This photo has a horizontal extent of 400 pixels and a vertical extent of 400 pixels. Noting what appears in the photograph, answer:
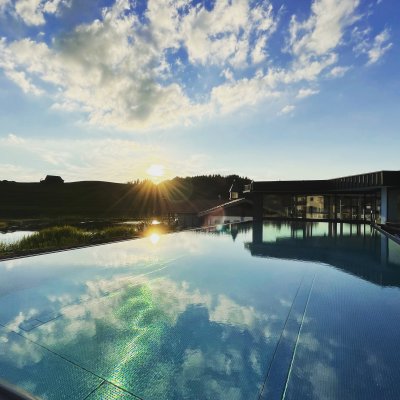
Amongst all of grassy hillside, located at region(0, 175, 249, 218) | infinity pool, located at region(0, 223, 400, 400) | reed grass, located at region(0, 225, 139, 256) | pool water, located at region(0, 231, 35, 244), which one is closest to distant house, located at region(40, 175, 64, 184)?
grassy hillside, located at region(0, 175, 249, 218)

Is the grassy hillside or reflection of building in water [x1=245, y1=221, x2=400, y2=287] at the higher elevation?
the grassy hillside

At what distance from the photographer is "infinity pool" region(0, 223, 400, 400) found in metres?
3.18

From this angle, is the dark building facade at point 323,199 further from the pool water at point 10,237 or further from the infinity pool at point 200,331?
the pool water at point 10,237

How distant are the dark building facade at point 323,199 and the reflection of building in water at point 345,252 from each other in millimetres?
5984

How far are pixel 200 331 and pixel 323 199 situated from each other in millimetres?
24728

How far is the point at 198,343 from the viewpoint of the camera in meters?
4.16

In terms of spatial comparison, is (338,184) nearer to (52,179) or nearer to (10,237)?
(10,237)

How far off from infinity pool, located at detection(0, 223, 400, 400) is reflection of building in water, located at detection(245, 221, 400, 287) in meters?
0.19

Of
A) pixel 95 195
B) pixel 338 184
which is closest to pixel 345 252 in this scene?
pixel 338 184

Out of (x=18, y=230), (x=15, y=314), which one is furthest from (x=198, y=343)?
(x=18, y=230)

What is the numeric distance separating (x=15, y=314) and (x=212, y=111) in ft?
47.8

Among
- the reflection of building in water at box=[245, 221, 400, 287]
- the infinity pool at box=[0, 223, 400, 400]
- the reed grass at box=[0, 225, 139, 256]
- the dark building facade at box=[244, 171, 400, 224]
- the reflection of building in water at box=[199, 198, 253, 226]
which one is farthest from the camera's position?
the reflection of building in water at box=[199, 198, 253, 226]

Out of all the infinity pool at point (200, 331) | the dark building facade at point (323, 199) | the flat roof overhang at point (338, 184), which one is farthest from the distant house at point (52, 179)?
the infinity pool at point (200, 331)

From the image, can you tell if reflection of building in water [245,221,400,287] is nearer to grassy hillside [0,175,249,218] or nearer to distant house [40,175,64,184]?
grassy hillside [0,175,249,218]
